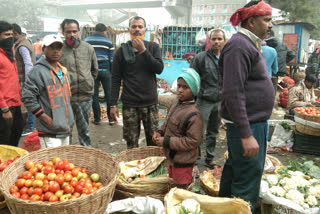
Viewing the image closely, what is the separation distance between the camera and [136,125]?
3.56 m

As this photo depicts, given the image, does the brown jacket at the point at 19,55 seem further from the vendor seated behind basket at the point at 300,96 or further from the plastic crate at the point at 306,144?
the vendor seated behind basket at the point at 300,96

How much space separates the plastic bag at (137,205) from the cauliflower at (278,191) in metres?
1.26

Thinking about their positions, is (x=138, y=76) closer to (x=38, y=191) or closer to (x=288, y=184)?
(x=38, y=191)

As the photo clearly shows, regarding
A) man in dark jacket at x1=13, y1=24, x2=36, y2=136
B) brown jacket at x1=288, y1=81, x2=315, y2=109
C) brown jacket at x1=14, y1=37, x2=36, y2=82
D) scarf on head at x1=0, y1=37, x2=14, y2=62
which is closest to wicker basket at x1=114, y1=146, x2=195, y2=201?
scarf on head at x1=0, y1=37, x2=14, y2=62

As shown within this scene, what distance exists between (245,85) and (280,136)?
12.6ft

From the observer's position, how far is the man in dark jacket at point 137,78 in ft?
10.8

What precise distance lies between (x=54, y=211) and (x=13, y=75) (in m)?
2.38

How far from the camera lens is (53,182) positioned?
7.30 ft

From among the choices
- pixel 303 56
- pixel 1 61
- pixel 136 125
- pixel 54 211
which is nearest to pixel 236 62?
pixel 54 211

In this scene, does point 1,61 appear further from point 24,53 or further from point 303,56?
point 303,56

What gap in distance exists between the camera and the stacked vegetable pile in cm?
265

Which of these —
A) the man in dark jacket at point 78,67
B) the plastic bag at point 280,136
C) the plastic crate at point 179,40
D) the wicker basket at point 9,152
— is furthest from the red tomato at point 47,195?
the plastic crate at point 179,40

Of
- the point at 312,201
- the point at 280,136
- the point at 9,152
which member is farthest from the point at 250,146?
the point at 280,136

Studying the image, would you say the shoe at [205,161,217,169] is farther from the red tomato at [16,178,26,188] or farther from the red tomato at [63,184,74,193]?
the red tomato at [16,178,26,188]
